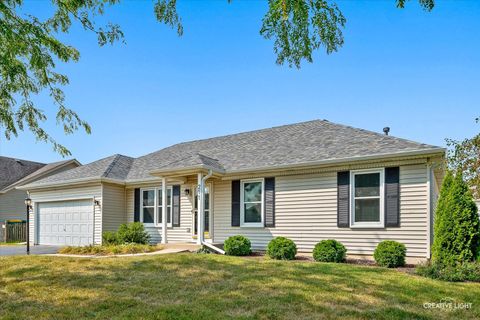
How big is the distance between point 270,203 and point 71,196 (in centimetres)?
976

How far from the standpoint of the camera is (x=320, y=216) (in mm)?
11711

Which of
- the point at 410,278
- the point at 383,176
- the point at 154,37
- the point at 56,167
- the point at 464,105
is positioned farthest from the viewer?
the point at 56,167

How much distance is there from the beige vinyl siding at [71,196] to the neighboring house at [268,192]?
54 mm

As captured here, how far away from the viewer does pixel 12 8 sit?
25.4ft

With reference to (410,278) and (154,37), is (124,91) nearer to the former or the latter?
(154,37)

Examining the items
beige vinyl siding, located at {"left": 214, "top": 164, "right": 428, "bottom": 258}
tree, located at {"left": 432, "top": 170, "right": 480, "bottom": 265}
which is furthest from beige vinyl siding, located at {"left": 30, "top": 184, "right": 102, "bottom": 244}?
tree, located at {"left": 432, "top": 170, "right": 480, "bottom": 265}

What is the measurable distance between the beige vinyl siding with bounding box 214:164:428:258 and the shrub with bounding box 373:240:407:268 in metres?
0.97

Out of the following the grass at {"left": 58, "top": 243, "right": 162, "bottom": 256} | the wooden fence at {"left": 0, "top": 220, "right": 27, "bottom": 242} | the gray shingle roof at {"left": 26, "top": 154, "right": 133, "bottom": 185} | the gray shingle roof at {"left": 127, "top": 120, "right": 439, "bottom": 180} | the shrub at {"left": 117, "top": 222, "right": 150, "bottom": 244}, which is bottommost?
the wooden fence at {"left": 0, "top": 220, "right": 27, "bottom": 242}

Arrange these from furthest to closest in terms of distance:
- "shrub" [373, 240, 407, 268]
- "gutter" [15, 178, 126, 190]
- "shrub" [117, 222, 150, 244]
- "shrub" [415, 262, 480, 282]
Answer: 1. "gutter" [15, 178, 126, 190]
2. "shrub" [117, 222, 150, 244]
3. "shrub" [373, 240, 407, 268]
4. "shrub" [415, 262, 480, 282]

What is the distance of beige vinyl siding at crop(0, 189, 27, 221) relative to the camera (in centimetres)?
2369

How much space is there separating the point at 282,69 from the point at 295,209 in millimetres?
7731

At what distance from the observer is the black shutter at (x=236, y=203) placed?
13.1 metres

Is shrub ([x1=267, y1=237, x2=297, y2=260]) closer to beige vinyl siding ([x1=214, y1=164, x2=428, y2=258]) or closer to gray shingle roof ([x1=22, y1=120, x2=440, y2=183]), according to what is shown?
beige vinyl siding ([x1=214, y1=164, x2=428, y2=258])

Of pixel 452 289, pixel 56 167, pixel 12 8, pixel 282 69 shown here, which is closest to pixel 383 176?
pixel 452 289
